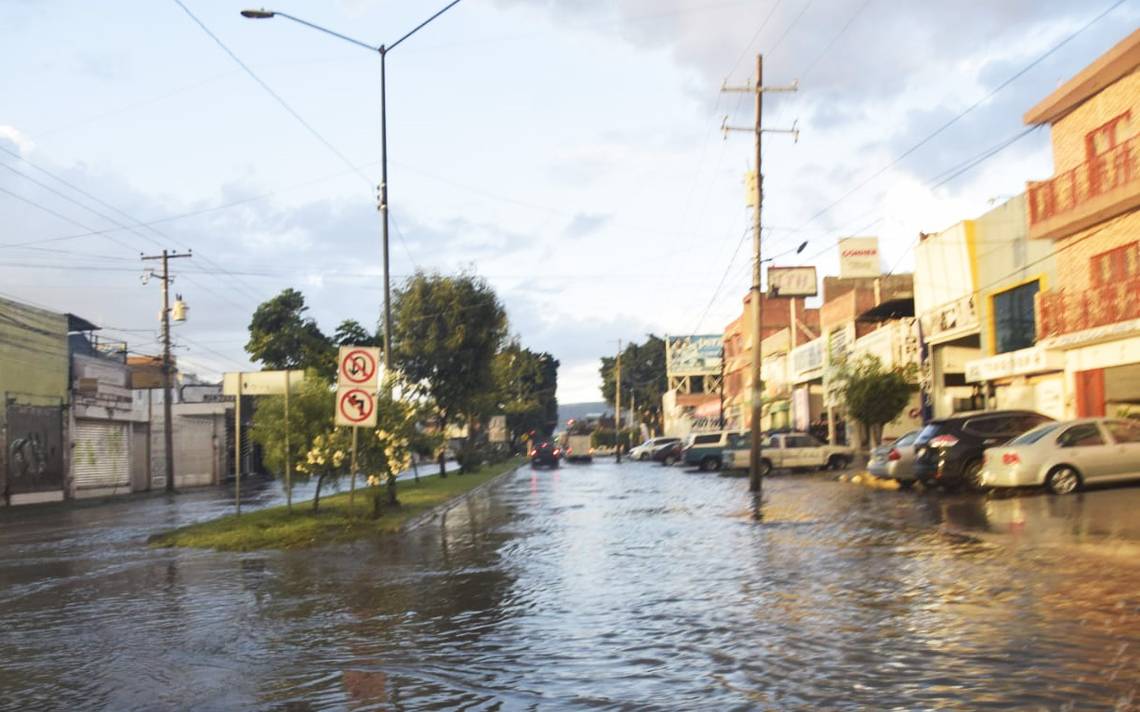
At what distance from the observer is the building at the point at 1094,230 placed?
84.8 feet

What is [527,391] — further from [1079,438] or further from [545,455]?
[1079,438]

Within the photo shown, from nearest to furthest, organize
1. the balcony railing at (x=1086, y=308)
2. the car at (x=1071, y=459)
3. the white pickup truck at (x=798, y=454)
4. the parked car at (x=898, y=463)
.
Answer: the car at (x=1071, y=459), the parked car at (x=898, y=463), the balcony railing at (x=1086, y=308), the white pickup truck at (x=798, y=454)

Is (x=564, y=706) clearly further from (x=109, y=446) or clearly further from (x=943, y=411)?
(x=109, y=446)

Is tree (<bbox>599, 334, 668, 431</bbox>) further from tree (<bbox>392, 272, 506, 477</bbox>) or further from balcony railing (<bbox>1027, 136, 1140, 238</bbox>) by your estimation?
balcony railing (<bbox>1027, 136, 1140, 238</bbox>)

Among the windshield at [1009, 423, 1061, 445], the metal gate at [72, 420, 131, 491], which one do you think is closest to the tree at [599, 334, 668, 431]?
the metal gate at [72, 420, 131, 491]

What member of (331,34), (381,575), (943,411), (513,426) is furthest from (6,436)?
(513,426)

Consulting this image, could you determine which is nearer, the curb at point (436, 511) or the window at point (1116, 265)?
the curb at point (436, 511)

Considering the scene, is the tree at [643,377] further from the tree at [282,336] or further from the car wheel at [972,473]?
the car wheel at [972,473]

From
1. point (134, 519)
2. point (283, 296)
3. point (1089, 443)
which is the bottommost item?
point (134, 519)

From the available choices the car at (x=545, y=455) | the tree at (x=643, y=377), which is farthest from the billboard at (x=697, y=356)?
the car at (x=545, y=455)

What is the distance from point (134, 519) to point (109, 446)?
1998 cm

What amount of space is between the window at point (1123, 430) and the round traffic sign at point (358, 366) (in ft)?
45.6

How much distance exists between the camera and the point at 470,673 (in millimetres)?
7434

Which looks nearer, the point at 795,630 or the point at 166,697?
the point at 166,697
